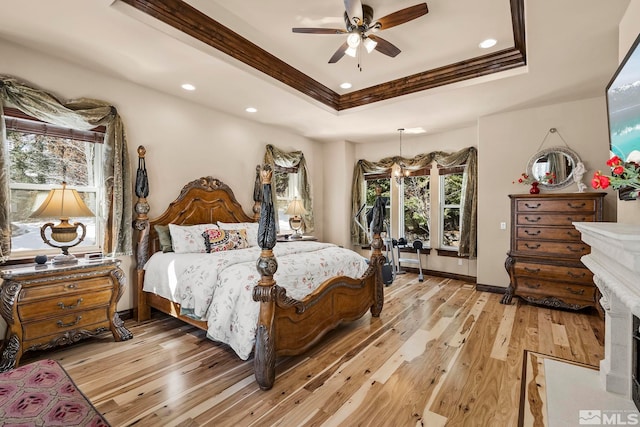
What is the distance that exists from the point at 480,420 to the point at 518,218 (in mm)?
3024

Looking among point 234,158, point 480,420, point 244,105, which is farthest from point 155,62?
point 480,420

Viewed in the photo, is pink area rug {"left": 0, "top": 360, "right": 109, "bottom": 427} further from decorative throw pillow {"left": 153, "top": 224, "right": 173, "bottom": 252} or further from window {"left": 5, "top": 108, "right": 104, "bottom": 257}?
decorative throw pillow {"left": 153, "top": 224, "right": 173, "bottom": 252}

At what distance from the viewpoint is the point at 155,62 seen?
3.04m

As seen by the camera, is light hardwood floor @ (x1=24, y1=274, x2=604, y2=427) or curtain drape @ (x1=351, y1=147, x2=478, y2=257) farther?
curtain drape @ (x1=351, y1=147, x2=478, y2=257)

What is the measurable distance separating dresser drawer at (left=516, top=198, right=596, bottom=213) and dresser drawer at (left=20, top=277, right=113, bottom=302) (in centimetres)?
489

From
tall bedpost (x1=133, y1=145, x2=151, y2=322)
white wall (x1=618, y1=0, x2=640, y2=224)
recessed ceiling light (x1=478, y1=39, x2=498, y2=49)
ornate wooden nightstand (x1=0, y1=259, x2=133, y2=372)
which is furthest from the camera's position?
tall bedpost (x1=133, y1=145, x2=151, y2=322)

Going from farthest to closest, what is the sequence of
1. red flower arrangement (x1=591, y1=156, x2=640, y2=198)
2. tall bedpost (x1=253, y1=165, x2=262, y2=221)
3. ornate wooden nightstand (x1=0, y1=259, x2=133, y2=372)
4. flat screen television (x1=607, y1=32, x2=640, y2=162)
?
tall bedpost (x1=253, y1=165, x2=262, y2=221) < ornate wooden nightstand (x1=0, y1=259, x2=133, y2=372) < flat screen television (x1=607, y1=32, x2=640, y2=162) < red flower arrangement (x1=591, y1=156, x2=640, y2=198)

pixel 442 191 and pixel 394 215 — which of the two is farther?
pixel 394 215

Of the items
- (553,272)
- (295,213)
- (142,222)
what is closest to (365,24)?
(142,222)

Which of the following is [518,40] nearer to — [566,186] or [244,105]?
[566,186]

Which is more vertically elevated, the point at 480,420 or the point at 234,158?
the point at 234,158

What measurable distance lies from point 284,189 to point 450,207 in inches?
124

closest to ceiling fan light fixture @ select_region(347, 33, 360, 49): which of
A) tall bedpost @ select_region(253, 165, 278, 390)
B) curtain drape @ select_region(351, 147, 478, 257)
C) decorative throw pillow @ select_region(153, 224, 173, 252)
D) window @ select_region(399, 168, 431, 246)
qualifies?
tall bedpost @ select_region(253, 165, 278, 390)

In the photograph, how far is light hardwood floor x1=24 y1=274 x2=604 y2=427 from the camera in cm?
192
